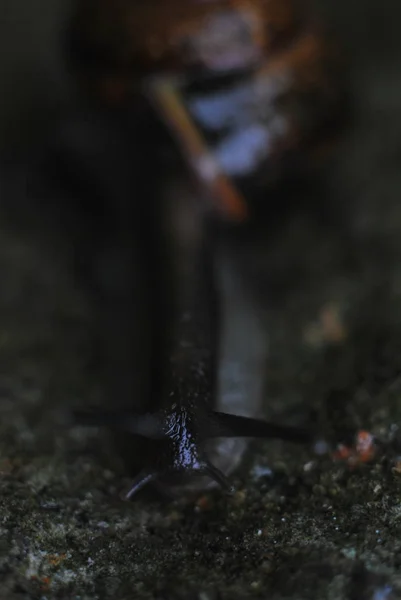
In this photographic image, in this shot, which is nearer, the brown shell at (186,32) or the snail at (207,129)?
the snail at (207,129)

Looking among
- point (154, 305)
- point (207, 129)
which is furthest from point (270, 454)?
point (207, 129)

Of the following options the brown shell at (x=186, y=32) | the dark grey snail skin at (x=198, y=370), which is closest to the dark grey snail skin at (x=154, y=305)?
the dark grey snail skin at (x=198, y=370)

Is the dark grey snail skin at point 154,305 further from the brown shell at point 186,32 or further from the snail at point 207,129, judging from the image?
the brown shell at point 186,32

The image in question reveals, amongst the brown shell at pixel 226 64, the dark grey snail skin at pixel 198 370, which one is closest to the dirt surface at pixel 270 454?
the dark grey snail skin at pixel 198 370

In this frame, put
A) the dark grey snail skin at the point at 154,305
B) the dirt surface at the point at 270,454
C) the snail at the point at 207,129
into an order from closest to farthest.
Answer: the dirt surface at the point at 270,454 → the dark grey snail skin at the point at 154,305 → the snail at the point at 207,129

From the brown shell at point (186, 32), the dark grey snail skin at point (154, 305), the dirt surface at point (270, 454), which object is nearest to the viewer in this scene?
the dirt surface at point (270, 454)

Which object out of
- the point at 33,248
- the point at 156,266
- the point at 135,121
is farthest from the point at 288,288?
the point at 33,248

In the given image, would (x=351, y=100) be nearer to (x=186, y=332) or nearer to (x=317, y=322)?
(x=317, y=322)

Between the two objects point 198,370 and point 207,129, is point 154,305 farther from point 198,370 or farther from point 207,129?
point 207,129

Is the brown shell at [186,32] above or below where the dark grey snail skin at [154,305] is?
above

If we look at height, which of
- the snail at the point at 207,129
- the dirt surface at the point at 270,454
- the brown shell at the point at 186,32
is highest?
the brown shell at the point at 186,32
